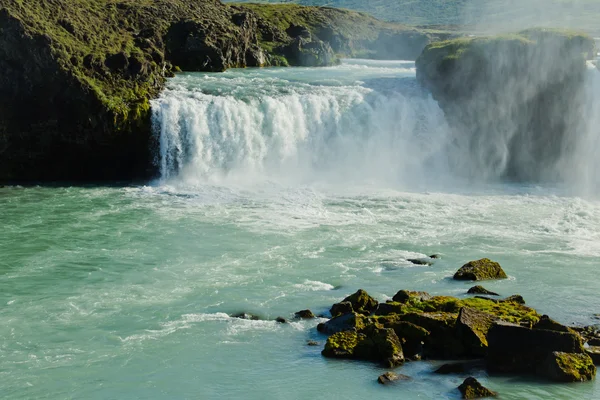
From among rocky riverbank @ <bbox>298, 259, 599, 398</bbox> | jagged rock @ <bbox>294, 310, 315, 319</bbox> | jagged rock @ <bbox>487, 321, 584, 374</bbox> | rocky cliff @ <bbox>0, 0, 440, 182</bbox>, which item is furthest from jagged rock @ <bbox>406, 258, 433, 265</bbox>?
rocky cliff @ <bbox>0, 0, 440, 182</bbox>

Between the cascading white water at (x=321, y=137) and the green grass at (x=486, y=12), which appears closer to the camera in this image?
the cascading white water at (x=321, y=137)

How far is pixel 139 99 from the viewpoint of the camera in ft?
124

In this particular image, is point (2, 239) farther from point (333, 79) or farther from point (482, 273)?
point (333, 79)

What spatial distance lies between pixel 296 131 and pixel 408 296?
22362mm

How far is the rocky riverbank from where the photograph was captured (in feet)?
49.3

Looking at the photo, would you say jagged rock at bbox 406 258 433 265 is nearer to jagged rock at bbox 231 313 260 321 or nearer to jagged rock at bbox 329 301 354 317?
jagged rock at bbox 329 301 354 317

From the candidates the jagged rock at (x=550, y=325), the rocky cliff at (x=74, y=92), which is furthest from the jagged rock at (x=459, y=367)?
the rocky cliff at (x=74, y=92)

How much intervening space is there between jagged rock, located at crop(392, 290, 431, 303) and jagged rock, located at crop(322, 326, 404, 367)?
8.20 ft

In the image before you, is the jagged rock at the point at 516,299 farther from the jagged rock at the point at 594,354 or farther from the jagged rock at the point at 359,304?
the jagged rock at the point at 359,304

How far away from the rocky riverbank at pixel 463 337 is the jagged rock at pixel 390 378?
0.02 metres

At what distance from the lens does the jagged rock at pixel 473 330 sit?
624 inches

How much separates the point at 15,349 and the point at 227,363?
478cm

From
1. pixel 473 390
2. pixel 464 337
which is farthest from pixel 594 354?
pixel 473 390

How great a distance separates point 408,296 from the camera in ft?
61.3
